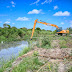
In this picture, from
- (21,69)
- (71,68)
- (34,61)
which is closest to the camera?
(71,68)

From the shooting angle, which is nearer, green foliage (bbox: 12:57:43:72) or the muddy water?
green foliage (bbox: 12:57:43:72)

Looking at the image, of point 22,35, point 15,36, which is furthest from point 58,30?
point 15,36

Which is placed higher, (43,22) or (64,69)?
(43,22)

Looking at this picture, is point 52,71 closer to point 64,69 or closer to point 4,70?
point 64,69

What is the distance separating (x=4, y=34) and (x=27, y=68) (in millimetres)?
9771

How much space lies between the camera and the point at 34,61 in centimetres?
330

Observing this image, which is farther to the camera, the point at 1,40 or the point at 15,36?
the point at 15,36

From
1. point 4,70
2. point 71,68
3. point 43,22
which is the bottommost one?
point 4,70

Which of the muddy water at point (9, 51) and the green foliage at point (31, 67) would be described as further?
the muddy water at point (9, 51)

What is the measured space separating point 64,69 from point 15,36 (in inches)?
408

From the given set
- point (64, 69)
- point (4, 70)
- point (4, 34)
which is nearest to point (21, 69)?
point (4, 70)

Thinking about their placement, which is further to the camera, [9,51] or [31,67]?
[9,51]

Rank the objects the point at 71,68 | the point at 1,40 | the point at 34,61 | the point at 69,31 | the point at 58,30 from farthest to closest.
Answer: the point at 58,30 → the point at 69,31 → the point at 1,40 → the point at 34,61 → the point at 71,68

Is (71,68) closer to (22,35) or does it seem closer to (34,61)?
(34,61)
